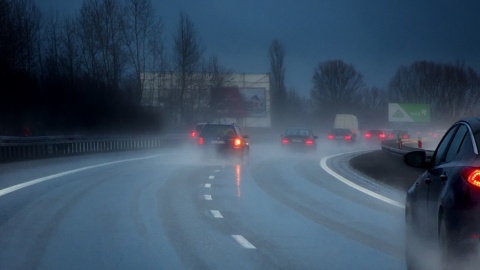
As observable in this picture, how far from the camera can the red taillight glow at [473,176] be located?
725cm

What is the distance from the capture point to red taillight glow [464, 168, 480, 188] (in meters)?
7.25

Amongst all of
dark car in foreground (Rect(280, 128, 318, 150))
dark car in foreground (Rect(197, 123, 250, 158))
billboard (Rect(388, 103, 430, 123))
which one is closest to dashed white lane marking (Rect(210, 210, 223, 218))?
dark car in foreground (Rect(197, 123, 250, 158))

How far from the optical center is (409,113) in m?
87.2

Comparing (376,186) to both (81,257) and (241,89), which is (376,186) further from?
(241,89)

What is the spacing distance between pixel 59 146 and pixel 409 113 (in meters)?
49.9

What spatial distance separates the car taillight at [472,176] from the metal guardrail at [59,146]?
99.2ft

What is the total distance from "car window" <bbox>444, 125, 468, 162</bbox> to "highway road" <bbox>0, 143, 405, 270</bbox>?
5.53 ft

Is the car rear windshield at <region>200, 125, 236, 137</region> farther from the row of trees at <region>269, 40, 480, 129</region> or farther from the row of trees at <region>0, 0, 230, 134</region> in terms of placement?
the row of trees at <region>269, 40, 480, 129</region>

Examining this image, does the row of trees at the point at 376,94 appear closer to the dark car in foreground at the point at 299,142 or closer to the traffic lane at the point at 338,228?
the dark car in foreground at the point at 299,142

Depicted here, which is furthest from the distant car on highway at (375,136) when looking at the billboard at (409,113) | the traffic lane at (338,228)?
the traffic lane at (338,228)

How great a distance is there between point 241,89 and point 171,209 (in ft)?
196

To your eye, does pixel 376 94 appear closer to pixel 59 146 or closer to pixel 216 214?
pixel 59 146

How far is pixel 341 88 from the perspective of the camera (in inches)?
5974

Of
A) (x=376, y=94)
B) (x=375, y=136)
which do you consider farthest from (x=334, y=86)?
(x=375, y=136)
